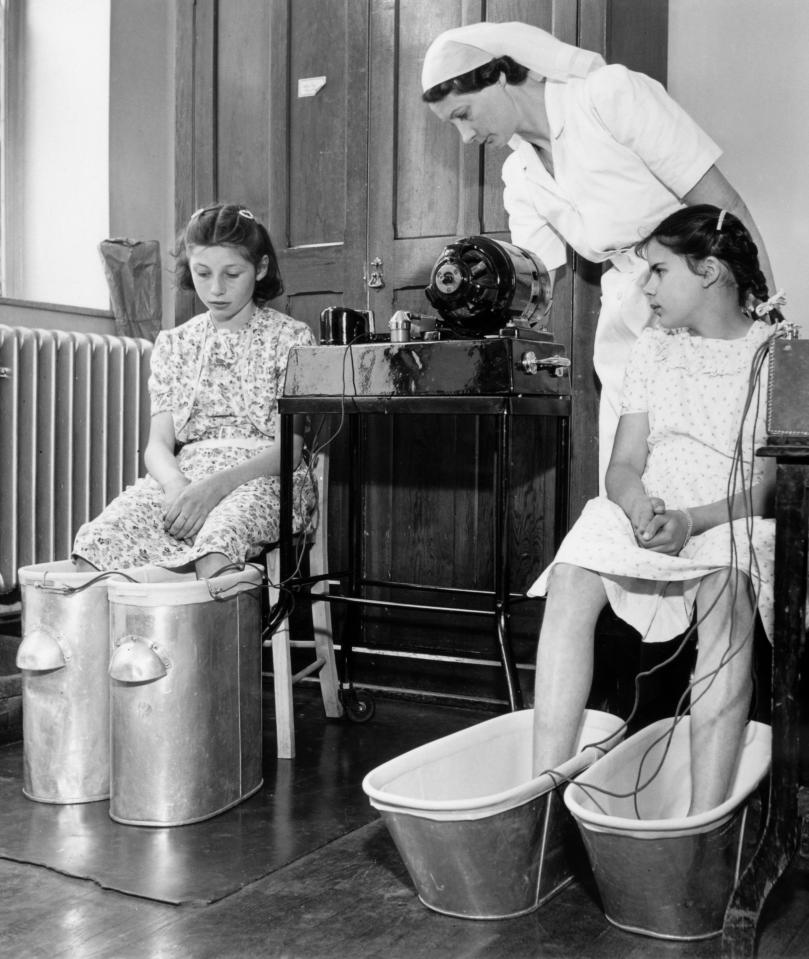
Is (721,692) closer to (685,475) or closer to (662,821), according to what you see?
(662,821)

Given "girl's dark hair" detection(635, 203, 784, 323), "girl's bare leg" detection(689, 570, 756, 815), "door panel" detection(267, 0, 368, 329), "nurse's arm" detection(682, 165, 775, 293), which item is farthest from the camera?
"door panel" detection(267, 0, 368, 329)

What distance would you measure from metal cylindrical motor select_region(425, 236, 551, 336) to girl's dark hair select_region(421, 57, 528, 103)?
1.04 feet

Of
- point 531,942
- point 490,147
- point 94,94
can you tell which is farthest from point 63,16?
point 531,942

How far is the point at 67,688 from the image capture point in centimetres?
209

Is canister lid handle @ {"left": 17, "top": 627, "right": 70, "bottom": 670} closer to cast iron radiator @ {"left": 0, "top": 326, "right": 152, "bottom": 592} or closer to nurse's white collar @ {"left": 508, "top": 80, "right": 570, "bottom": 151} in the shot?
cast iron radiator @ {"left": 0, "top": 326, "right": 152, "bottom": 592}

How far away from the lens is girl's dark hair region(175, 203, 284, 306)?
8.25 feet

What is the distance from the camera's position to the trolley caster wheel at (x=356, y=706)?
8.64 ft

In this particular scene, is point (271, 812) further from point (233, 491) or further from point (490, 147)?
point (490, 147)

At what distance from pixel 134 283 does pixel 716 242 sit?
2085 millimetres

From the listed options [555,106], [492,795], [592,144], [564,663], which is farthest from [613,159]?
[492,795]

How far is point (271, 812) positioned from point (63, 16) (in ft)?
8.71

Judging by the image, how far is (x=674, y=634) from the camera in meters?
1.73

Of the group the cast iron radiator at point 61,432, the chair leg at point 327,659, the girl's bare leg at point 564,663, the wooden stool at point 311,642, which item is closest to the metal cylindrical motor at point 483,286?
the wooden stool at point 311,642

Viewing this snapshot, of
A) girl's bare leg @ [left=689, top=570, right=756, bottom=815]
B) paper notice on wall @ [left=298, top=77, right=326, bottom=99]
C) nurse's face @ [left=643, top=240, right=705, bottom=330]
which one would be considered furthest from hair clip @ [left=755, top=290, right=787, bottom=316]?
paper notice on wall @ [left=298, top=77, right=326, bottom=99]
